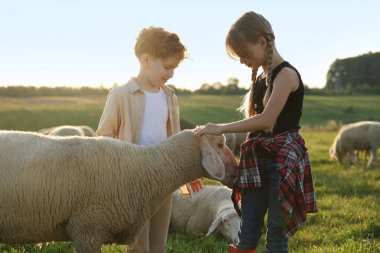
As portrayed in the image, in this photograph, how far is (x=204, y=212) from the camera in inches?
296

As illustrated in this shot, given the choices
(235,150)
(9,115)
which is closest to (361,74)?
(9,115)

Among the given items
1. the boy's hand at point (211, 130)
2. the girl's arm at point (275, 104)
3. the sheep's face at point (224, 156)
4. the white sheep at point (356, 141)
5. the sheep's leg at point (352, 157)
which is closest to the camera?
the girl's arm at point (275, 104)

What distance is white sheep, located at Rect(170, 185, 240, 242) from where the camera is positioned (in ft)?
22.6

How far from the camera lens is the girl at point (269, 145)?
407 cm

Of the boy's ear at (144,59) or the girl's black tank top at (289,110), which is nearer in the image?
the girl's black tank top at (289,110)

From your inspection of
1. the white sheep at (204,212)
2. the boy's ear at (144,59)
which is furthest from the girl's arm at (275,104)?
the white sheep at (204,212)

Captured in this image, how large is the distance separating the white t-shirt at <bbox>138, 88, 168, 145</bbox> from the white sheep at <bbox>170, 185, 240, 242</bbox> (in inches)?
91.9

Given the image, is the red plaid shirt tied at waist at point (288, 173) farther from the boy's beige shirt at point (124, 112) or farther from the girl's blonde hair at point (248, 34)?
the boy's beige shirt at point (124, 112)

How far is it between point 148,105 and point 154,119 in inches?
5.2

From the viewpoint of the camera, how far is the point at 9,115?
1230 inches

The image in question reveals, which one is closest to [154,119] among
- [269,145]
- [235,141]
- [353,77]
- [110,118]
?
[110,118]

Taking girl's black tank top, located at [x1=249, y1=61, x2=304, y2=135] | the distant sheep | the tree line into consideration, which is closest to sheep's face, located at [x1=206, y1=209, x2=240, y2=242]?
girl's black tank top, located at [x1=249, y1=61, x2=304, y2=135]

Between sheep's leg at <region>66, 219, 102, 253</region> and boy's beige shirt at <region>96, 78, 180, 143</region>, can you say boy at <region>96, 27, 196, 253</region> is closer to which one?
boy's beige shirt at <region>96, 78, 180, 143</region>

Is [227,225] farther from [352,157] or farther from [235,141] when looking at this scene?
[352,157]
